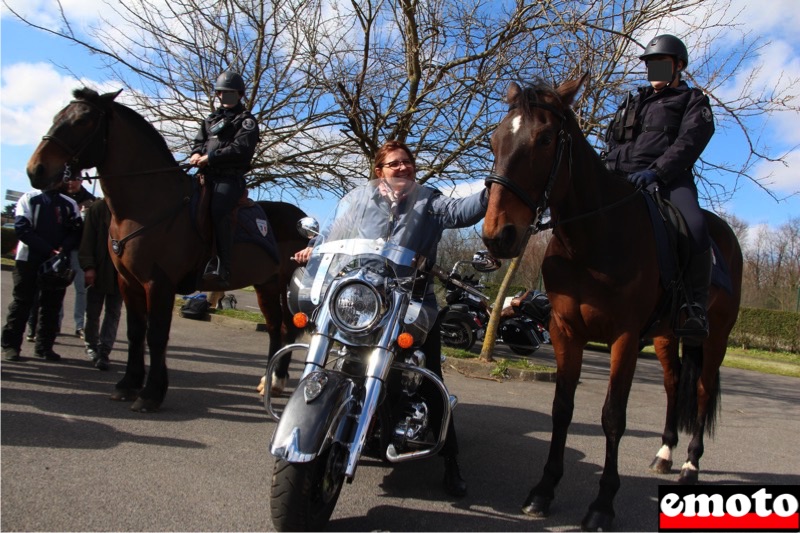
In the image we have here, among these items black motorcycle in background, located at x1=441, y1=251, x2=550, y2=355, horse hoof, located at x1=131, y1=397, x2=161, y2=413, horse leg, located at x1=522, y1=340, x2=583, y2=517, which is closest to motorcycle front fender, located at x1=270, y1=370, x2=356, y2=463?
horse leg, located at x1=522, y1=340, x2=583, y2=517

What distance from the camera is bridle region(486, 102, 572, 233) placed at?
10.5 ft

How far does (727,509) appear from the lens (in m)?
3.85

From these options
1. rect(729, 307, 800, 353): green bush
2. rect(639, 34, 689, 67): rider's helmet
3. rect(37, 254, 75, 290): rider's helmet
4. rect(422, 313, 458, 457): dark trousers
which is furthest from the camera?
rect(729, 307, 800, 353): green bush

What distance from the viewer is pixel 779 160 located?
8.83m

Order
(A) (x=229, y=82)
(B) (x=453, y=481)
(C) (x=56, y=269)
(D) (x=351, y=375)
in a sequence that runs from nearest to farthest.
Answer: (D) (x=351, y=375) → (B) (x=453, y=481) → (A) (x=229, y=82) → (C) (x=56, y=269)

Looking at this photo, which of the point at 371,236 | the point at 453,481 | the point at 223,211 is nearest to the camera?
the point at 371,236

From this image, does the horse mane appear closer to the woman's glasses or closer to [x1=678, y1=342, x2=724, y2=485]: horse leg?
the woman's glasses

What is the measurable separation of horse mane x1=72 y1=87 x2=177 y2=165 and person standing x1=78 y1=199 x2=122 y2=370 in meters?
1.48

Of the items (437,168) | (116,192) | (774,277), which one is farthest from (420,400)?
(774,277)

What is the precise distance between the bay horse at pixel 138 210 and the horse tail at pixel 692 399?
183 inches

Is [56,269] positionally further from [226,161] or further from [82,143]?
[226,161]

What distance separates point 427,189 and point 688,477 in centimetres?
318

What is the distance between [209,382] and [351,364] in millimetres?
4087

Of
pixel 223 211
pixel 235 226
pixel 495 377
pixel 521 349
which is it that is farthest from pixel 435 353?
pixel 521 349
